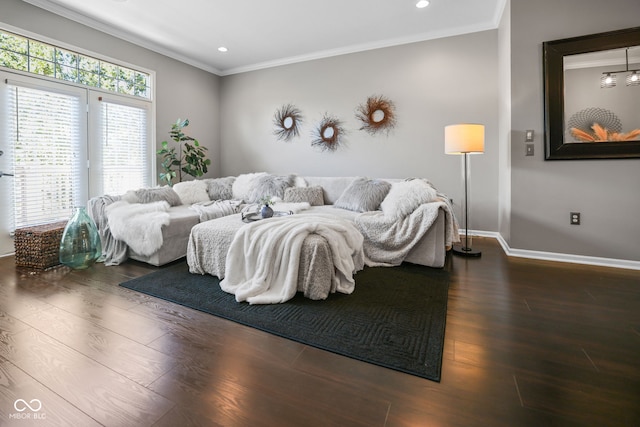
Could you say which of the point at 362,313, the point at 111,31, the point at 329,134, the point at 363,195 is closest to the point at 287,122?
the point at 329,134

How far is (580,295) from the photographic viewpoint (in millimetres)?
2252

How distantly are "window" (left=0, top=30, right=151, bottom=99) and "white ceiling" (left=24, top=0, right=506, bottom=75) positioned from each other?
1.36 ft

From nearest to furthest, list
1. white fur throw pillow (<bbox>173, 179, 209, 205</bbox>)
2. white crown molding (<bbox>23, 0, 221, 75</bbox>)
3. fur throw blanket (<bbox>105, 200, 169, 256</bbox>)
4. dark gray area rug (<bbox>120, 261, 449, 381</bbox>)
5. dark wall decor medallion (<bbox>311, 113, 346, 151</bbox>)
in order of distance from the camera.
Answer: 1. dark gray area rug (<bbox>120, 261, 449, 381</bbox>)
2. fur throw blanket (<bbox>105, 200, 169, 256</bbox>)
3. white crown molding (<bbox>23, 0, 221, 75</bbox>)
4. white fur throw pillow (<bbox>173, 179, 209, 205</bbox>)
5. dark wall decor medallion (<bbox>311, 113, 346, 151</bbox>)

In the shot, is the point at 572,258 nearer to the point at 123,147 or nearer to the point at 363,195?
the point at 363,195

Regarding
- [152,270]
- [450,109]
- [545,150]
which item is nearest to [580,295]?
[545,150]

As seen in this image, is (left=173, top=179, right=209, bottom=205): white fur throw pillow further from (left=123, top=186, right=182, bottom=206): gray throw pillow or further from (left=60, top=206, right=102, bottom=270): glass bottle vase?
(left=60, top=206, right=102, bottom=270): glass bottle vase

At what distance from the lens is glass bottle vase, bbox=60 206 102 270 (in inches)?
113

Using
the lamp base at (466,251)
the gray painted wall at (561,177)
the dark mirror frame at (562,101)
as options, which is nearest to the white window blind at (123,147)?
the lamp base at (466,251)

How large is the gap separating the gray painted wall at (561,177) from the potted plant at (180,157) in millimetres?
4317

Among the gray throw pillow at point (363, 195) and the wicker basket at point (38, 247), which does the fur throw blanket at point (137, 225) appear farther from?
the gray throw pillow at point (363, 195)

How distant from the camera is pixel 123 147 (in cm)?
431

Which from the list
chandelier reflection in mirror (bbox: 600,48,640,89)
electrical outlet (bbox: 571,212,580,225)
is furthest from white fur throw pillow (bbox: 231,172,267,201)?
chandelier reflection in mirror (bbox: 600,48,640,89)

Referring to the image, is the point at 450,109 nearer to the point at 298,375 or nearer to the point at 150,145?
the point at 298,375

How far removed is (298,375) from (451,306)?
1231mm
